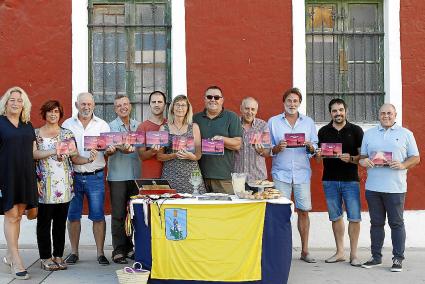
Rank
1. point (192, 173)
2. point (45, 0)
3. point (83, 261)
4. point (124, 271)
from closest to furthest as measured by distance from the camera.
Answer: point (124, 271) → point (192, 173) → point (83, 261) → point (45, 0)

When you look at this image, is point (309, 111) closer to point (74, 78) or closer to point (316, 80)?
point (316, 80)

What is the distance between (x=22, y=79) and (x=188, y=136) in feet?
9.42

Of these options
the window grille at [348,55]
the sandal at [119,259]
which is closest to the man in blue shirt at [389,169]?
the window grille at [348,55]

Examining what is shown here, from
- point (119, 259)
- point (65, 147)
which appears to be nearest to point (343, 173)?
point (119, 259)

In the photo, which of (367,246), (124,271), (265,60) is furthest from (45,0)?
(367,246)

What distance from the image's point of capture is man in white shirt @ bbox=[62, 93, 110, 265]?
6473 mm

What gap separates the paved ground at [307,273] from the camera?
597 centimetres

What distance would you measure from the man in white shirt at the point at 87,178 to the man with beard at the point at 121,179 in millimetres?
129

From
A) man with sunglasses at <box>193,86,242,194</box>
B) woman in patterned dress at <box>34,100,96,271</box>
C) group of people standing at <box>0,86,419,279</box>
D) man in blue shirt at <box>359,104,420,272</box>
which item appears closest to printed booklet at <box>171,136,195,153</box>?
group of people standing at <box>0,86,419,279</box>

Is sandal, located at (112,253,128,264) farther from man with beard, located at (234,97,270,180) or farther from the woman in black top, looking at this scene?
man with beard, located at (234,97,270,180)

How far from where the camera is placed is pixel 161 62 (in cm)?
789

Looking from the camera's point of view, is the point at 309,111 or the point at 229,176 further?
the point at 309,111

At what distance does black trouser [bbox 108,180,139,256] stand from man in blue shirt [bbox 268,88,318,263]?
1730 mm

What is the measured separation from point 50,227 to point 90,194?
573mm
